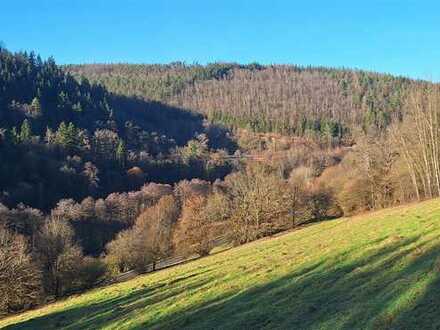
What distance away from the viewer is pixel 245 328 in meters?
16.7

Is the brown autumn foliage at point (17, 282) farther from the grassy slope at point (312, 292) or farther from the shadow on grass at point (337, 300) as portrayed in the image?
the shadow on grass at point (337, 300)

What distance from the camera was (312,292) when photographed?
18453mm

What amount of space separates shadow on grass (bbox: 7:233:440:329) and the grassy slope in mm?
35

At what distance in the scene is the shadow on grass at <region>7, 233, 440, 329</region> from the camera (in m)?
13.5

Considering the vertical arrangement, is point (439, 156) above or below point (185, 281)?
above

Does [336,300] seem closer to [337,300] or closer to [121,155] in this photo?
[337,300]

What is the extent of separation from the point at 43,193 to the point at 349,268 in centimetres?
14385

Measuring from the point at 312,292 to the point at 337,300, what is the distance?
212cm

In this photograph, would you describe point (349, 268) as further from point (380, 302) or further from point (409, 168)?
point (409, 168)

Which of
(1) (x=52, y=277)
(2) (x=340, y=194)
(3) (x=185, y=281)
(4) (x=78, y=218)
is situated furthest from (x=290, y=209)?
(4) (x=78, y=218)

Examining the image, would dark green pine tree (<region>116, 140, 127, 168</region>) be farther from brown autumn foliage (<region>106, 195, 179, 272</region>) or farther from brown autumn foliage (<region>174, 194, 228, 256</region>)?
brown autumn foliage (<region>106, 195, 179, 272</region>)

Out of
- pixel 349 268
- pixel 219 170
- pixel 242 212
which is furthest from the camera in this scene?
pixel 219 170

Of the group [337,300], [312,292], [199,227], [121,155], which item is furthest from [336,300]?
[121,155]

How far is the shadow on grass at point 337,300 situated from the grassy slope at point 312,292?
0.12ft
